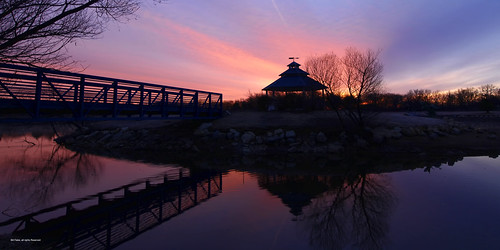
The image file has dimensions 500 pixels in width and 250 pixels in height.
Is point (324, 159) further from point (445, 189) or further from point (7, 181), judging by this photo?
point (7, 181)

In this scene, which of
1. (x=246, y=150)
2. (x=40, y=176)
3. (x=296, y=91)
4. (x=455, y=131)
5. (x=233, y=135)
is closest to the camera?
(x=40, y=176)

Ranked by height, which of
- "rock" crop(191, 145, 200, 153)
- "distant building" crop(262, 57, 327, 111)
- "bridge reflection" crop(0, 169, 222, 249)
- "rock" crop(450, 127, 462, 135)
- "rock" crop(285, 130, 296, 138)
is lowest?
"bridge reflection" crop(0, 169, 222, 249)

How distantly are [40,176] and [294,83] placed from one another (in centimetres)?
2308

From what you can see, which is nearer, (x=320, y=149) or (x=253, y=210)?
(x=253, y=210)

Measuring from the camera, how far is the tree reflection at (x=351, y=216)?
5.69 m

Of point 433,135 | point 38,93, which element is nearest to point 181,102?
point 38,93

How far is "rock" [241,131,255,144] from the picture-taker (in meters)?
19.6

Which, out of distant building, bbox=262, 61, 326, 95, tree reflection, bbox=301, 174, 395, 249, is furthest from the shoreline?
tree reflection, bbox=301, 174, 395, 249

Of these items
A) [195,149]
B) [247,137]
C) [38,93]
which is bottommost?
[195,149]

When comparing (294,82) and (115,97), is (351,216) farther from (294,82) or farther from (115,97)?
(294,82)

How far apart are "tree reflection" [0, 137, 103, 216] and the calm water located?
0.19 feet

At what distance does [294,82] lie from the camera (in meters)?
29.2

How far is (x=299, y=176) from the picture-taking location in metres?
11.7

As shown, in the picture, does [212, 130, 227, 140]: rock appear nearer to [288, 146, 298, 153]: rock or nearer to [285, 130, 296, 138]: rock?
[285, 130, 296, 138]: rock
